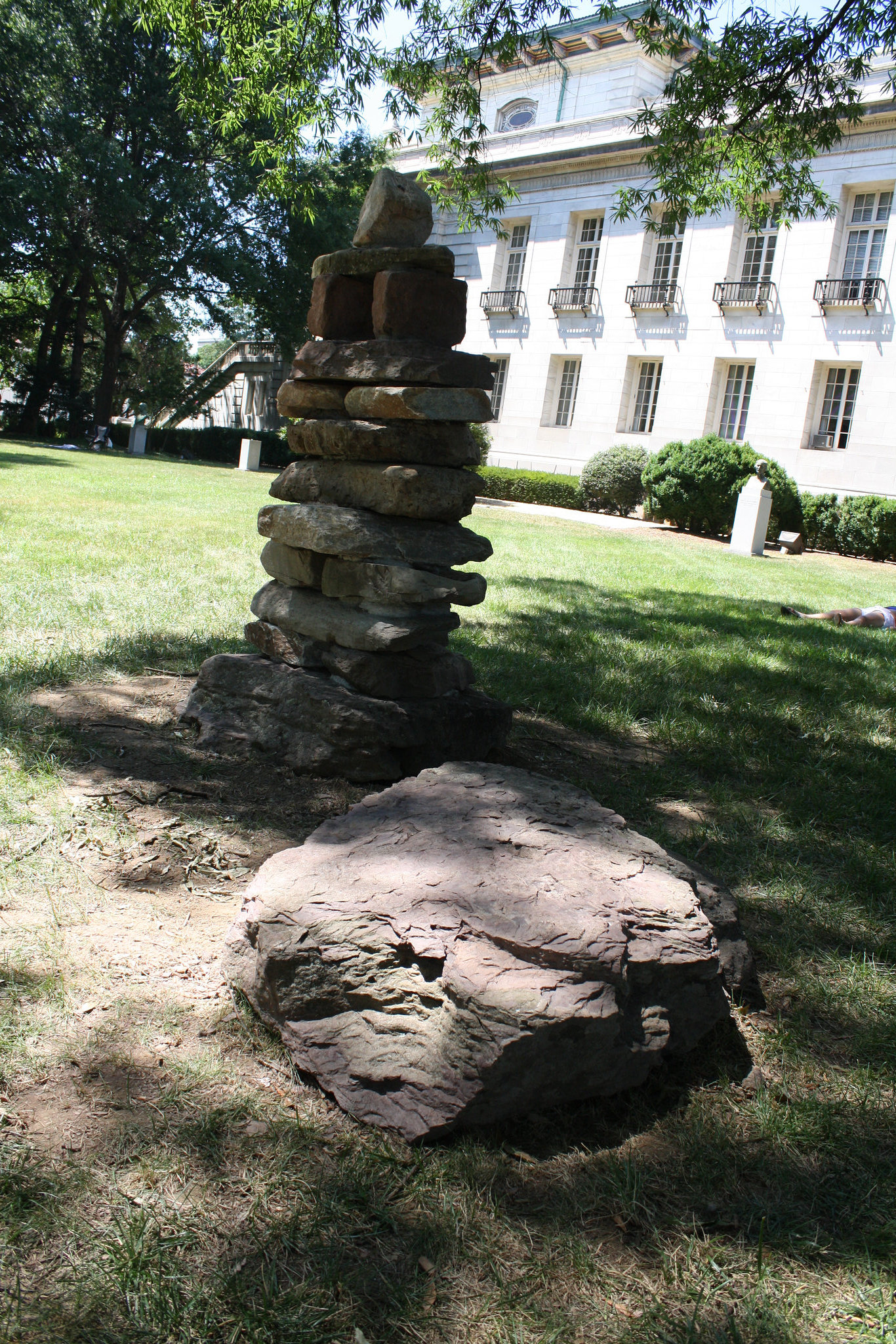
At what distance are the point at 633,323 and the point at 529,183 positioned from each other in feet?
22.2

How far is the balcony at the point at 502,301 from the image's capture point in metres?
31.4

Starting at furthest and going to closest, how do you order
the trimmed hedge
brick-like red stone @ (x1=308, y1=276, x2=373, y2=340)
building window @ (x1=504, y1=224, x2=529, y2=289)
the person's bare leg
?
building window @ (x1=504, y1=224, x2=529, y2=289), the trimmed hedge, the person's bare leg, brick-like red stone @ (x1=308, y1=276, x2=373, y2=340)

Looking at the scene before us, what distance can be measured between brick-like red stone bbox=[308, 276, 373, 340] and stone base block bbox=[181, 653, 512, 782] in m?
1.61

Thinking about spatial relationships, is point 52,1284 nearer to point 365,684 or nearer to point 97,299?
point 365,684

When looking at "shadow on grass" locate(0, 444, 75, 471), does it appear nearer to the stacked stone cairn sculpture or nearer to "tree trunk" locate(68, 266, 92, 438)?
"tree trunk" locate(68, 266, 92, 438)

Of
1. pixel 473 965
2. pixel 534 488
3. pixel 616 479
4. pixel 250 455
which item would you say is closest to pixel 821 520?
pixel 616 479

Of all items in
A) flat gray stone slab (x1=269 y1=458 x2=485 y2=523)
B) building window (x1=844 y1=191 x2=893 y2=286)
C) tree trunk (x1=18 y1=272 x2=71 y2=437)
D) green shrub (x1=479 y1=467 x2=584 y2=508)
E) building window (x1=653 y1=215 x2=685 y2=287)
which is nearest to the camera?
flat gray stone slab (x1=269 y1=458 x2=485 y2=523)

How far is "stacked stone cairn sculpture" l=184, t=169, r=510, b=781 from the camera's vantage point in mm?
4043

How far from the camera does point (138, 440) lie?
3012 cm

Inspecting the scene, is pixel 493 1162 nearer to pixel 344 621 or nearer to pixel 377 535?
pixel 344 621

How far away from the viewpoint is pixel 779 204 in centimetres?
915

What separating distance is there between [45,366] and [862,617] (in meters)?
29.8

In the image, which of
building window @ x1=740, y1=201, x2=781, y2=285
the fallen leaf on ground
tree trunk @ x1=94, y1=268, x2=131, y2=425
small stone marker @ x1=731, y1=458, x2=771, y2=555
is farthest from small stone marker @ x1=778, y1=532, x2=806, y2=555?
tree trunk @ x1=94, y1=268, x2=131, y2=425

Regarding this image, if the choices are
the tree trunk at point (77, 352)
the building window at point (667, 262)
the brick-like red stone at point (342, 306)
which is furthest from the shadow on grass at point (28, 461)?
the building window at point (667, 262)
